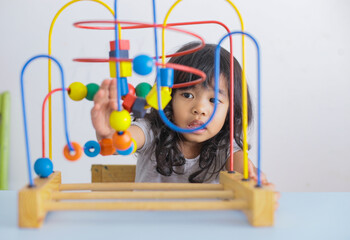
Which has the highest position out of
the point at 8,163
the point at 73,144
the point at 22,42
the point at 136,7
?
the point at 136,7

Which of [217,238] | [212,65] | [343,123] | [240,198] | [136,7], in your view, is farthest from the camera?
[343,123]

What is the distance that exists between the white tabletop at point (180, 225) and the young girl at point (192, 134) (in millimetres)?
332

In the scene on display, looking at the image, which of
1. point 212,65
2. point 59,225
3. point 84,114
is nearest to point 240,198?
point 59,225

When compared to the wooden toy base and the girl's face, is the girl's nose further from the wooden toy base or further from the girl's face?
the wooden toy base

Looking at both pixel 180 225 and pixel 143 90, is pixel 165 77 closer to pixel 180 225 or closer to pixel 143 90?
pixel 143 90

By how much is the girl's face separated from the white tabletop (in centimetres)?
31

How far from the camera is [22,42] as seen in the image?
6.12 ft

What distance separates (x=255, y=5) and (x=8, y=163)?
1.30 meters

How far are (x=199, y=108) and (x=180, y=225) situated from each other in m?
0.40

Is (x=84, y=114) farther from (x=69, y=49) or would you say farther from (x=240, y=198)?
(x=240, y=198)

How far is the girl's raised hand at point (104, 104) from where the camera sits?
0.65m

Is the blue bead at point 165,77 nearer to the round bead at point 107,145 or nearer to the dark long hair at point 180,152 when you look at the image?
the round bead at point 107,145

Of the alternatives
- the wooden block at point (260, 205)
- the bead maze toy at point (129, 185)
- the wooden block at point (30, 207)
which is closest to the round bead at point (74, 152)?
the bead maze toy at point (129, 185)

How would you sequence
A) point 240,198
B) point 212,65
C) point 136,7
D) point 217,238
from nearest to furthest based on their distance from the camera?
point 217,238
point 240,198
point 212,65
point 136,7
